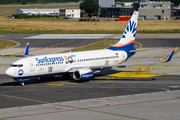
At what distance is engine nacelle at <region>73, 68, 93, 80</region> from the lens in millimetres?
49719

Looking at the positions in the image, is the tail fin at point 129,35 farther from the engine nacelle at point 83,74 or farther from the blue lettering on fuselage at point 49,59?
the blue lettering on fuselage at point 49,59

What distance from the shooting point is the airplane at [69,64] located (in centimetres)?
4759

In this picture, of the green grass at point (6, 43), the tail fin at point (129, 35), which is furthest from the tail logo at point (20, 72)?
the green grass at point (6, 43)

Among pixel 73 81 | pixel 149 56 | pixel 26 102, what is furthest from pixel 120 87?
pixel 149 56

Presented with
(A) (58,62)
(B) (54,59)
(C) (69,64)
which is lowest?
(C) (69,64)

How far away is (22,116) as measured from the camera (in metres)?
32.0

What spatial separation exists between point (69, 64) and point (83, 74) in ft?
11.2

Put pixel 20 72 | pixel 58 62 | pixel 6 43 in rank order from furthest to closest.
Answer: pixel 6 43
pixel 58 62
pixel 20 72

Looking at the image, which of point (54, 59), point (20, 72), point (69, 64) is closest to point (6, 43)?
point (69, 64)

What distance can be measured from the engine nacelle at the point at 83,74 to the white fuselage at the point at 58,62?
1.94 metres

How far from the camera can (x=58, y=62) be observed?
1980 inches

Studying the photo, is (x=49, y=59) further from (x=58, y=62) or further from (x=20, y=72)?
(x=20, y=72)

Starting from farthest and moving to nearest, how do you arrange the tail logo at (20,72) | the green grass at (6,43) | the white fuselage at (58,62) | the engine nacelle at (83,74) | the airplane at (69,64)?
the green grass at (6,43) < the engine nacelle at (83,74) < the airplane at (69,64) < the white fuselage at (58,62) < the tail logo at (20,72)

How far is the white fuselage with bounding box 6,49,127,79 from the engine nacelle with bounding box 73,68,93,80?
1935mm
